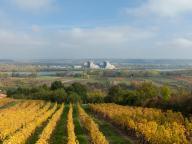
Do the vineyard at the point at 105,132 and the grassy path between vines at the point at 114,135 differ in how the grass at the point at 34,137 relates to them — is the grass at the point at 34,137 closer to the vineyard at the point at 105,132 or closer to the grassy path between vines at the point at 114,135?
the vineyard at the point at 105,132

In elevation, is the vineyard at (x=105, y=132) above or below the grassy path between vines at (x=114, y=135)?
above

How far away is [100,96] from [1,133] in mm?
56681

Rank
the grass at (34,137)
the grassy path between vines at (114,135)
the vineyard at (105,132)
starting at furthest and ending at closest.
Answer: the grassy path between vines at (114,135) < the grass at (34,137) < the vineyard at (105,132)

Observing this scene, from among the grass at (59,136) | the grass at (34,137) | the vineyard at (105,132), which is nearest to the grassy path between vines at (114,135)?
the vineyard at (105,132)

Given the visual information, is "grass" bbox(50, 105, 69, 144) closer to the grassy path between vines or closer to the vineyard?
the vineyard

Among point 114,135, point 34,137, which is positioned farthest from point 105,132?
point 34,137

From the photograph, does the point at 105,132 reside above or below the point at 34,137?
below

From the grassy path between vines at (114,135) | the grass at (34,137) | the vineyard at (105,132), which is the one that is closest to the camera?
the vineyard at (105,132)

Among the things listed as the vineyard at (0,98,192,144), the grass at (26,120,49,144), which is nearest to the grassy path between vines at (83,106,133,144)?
the vineyard at (0,98,192,144)

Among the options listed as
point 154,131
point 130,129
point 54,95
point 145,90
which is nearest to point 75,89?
point 54,95

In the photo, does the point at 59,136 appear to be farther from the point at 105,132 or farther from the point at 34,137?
the point at 105,132

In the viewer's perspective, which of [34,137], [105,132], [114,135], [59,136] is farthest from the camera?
[105,132]

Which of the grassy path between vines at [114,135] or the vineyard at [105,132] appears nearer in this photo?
the vineyard at [105,132]

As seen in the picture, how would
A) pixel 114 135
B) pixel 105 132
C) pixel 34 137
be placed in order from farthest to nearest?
pixel 105 132
pixel 114 135
pixel 34 137
